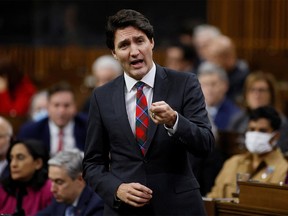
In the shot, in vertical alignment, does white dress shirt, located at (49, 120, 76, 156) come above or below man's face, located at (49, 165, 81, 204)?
above

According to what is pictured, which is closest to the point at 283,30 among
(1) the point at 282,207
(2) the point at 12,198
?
(2) the point at 12,198

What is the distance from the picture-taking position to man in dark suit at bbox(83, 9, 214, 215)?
12.6ft

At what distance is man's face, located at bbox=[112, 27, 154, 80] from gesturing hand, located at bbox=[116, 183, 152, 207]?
47cm

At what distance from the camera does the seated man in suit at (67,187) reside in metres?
5.59

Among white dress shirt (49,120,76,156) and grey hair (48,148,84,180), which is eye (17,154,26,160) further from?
white dress shirt (49,120,76,156)

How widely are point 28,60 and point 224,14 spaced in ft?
9.34

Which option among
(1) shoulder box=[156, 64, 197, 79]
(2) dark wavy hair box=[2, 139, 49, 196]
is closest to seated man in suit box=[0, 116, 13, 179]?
(2) dark wavy hair box=[2, 139, 49, 196]

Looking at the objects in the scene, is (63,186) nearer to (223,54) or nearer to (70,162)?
(70,162)

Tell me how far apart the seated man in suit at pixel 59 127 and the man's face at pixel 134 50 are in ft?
12.7

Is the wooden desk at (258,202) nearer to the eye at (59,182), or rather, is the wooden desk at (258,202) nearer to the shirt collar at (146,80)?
the shirt collar at (146,80)

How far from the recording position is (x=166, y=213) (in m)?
3.90

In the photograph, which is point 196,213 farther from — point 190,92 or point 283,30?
point 283,30

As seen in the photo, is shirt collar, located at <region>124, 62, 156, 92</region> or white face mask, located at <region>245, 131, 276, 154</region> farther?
white face mask, located at <region>245, 131, 276, 154</region>

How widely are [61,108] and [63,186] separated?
2.24 metres
